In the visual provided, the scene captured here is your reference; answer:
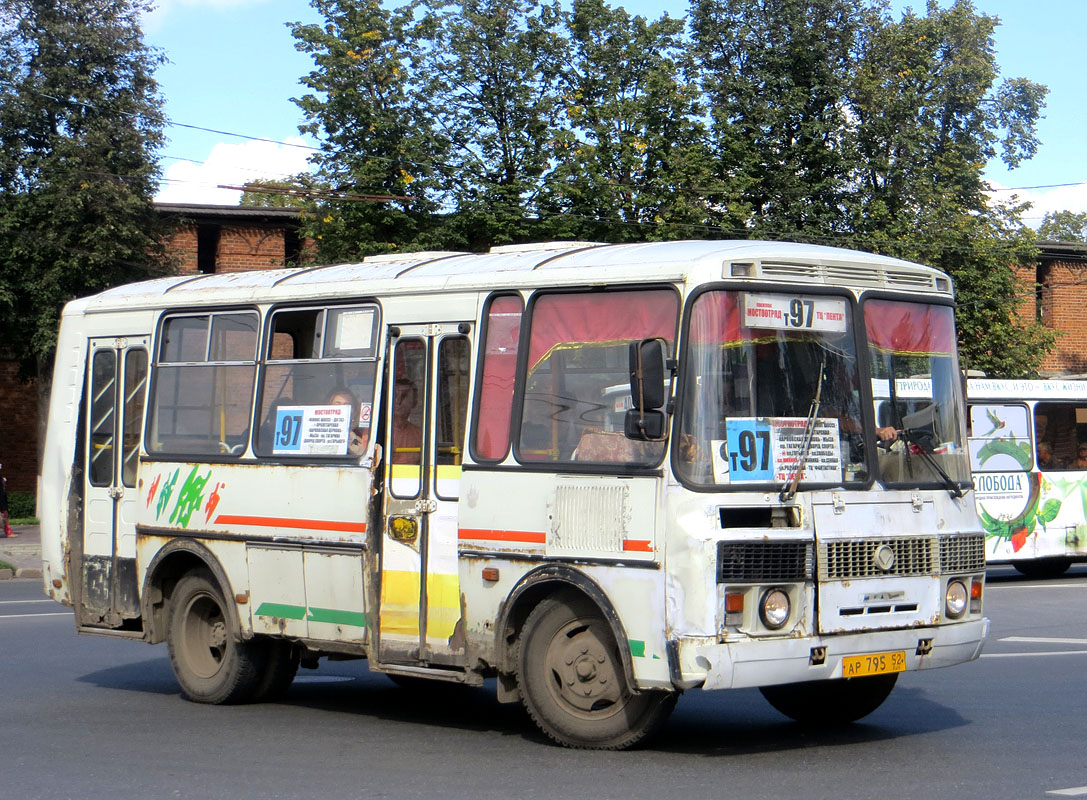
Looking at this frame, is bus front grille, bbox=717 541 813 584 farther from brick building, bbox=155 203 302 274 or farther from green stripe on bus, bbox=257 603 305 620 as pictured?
brick building, bbox=155 203 302 274

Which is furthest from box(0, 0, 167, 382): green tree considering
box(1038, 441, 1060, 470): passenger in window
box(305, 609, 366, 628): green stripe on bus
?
box(305, 609, 366, 628): green stripe on bus

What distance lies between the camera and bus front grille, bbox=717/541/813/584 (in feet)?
24.1

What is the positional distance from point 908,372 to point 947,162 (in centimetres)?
2996

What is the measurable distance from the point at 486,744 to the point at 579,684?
0.87 m

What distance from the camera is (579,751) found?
8.05 meters

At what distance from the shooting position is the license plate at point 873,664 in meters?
7.72

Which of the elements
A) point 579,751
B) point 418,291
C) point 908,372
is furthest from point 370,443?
point 908,372

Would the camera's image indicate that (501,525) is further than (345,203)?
No

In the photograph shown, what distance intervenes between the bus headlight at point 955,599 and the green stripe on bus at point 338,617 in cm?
364

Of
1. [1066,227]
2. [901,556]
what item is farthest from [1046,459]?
[1066,227]

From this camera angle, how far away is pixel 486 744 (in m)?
8.53

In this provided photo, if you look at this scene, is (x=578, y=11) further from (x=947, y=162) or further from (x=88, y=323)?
Answer: (x=88, y=323)

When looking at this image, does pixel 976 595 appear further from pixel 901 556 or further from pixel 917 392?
pixel 917 392

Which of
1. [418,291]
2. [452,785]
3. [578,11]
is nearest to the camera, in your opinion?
[452,785]
